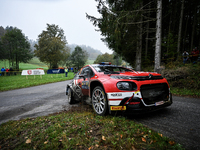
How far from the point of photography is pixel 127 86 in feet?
9.27

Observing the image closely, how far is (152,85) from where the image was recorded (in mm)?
2932

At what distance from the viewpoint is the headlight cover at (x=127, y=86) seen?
110 inches

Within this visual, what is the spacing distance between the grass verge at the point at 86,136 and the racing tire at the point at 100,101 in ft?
1.27

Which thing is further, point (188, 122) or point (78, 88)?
point (78, 88)

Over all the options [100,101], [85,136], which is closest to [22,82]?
[100,101]

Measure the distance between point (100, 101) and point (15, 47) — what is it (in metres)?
47.6

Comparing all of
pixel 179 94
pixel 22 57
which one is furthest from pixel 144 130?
pixel 22 57

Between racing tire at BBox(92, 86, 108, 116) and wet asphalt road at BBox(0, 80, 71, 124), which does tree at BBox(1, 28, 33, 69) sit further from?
racing tire at BBox(92, 86, 108, 116)

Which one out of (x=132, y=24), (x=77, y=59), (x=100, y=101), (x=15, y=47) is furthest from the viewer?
(x=77, y=59)

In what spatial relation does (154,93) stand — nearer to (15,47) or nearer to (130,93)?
(130,93)

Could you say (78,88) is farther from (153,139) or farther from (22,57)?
(22,57)

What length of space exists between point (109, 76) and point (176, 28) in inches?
811

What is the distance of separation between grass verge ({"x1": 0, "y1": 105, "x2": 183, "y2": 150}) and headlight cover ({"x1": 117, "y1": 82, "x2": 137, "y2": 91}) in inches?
30.8

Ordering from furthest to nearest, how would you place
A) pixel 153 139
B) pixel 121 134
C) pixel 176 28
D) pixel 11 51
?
1. pixel 11 51
2. pixel 176 28
3. pixel 121 134
4. pixel 153 139
